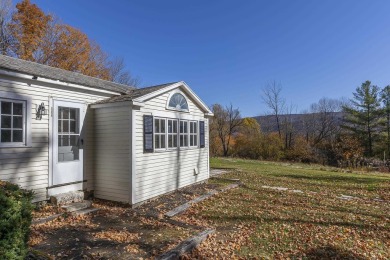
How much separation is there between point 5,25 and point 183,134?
16543mm

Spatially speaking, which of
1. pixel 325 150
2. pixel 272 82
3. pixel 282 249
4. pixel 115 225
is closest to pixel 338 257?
pixel 282 249

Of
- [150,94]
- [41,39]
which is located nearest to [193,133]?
[150,94]

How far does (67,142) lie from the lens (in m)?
6.80

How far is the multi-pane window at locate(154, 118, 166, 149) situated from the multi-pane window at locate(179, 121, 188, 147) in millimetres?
1002

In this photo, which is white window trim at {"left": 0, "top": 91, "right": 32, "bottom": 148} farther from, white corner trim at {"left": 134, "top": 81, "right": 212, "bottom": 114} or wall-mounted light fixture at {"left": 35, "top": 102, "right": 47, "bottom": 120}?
white corner trim at {"left": 134, "top": 81, "right": 212, "bottom": 114}

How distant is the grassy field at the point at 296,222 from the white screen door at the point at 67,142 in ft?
11.3

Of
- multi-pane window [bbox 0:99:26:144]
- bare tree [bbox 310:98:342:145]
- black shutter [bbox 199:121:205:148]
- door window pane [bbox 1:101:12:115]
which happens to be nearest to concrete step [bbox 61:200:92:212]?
multi-pane window [bbox 0:99:26:144]

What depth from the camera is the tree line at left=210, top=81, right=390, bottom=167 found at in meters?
27.4

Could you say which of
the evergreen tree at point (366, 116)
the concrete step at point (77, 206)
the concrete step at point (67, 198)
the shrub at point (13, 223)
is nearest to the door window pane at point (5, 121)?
the concrete step at point (67, 198)

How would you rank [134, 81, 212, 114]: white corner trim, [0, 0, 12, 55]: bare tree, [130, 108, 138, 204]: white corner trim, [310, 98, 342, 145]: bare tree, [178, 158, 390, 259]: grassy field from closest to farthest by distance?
[178, 158, 390, 259]: grassy field
[130, 108, 138, 204]: white corner trim
[134, 81, 212, 114]: white corner trim
[0, 0, 12, 55]: bare tree
[310, 98, 342, 145]: bare tree

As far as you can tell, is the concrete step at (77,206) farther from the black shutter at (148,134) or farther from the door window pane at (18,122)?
the door window pane at (18,122)

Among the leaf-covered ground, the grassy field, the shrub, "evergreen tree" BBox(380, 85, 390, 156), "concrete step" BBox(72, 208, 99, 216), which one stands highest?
"evergreen tree" BBox(380, 85, 390, 156)

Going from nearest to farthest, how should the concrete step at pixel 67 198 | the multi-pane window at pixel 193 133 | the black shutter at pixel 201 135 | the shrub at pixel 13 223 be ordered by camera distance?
the shrub at pixel 13 223 → the concrete step at pixel 67 198 → the multi-pane window at pixel 193 133 → the black shutter at pixel 201 135

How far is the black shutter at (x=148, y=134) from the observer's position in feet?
23.1
